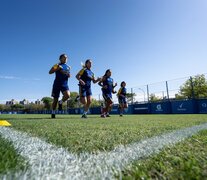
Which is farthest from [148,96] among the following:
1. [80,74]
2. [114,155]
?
[114,155]

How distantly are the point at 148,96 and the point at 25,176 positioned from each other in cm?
2133

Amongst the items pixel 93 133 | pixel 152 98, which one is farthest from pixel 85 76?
pixel 152 98

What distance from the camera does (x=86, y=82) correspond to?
805 centimetres

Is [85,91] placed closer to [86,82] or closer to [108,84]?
[86,82]

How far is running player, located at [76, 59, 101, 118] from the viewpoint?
25.3 ft

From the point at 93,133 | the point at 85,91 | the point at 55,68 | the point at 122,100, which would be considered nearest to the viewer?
the point at 93,133

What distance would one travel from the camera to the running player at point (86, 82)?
7.71 metres

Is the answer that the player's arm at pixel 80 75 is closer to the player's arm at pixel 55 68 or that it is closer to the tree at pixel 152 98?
the player's arm at pixel 55 68

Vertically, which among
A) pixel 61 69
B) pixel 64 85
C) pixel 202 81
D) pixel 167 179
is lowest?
pixel 167 179

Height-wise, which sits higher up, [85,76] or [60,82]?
[85,76]

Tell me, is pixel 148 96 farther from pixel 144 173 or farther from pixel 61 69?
pixel 144 173

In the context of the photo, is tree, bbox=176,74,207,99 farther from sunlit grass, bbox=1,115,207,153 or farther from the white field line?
the white field line

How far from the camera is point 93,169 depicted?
1012mm

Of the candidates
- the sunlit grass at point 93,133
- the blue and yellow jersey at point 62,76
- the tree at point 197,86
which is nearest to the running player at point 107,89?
the blue and yellow jersey at point 62,76
